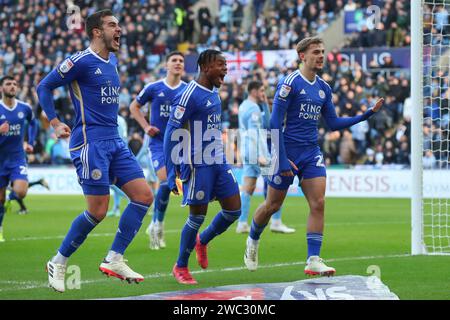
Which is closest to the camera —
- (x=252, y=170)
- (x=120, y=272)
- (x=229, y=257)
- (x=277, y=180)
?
(x=120, y=272)

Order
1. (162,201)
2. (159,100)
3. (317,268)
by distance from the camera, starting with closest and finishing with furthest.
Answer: (317,268), (162,201), (159,100)

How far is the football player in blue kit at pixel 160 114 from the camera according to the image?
13.1 m

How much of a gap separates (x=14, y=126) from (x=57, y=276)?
6388 millimetres

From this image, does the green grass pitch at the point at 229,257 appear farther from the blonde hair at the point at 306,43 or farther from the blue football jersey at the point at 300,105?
the blonde hair at the point at 306,43

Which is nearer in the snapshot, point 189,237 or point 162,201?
point 189,237

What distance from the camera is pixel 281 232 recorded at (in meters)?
16.0

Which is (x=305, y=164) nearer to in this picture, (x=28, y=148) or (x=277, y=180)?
(x=277, y=180)

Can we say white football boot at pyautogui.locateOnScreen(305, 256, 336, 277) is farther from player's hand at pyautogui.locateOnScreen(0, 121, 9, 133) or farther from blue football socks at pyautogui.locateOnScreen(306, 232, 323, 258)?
player's hand at pyautogui.locateOnScreen(0, 121, 9, 133)

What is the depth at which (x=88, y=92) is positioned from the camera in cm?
899

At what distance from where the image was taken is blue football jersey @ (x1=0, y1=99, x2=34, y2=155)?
48.3 feet

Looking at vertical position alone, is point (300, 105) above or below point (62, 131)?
above

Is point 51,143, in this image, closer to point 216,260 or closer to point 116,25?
point 216,260

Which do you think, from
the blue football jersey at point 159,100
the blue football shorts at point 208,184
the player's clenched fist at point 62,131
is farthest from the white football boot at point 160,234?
the player's clenched fist at point 62,131

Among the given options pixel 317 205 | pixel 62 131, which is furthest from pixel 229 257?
pixel 62 131
